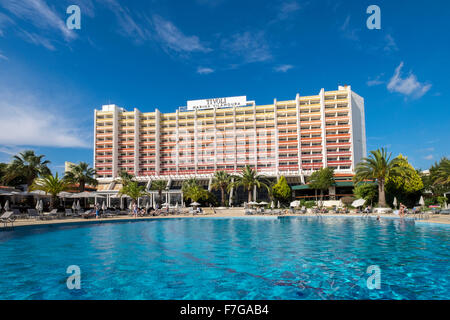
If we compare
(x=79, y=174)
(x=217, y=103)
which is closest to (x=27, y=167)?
(x=79, y=174)

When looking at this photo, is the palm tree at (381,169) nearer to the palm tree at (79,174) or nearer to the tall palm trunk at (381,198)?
the tall palm trunk at (381,198)

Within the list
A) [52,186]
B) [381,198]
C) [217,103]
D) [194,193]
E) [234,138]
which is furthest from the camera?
[217,103]

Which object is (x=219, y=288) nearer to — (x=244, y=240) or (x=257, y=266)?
(x=257, y=266)

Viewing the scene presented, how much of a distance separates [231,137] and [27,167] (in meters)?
47.6

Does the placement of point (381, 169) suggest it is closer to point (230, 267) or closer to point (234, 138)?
point (230, 267)

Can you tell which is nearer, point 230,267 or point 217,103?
point 230,267

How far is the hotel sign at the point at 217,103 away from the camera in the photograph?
8012 cm

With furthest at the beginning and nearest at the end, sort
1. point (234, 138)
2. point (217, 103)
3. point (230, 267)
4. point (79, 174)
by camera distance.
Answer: point (217, 103) < point (234, 138) < point (79, 174) < point (230, 267)

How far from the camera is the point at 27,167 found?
4172 centimetres

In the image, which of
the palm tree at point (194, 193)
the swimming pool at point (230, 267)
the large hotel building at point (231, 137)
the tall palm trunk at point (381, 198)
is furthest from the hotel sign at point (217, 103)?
the swimming pool at point (230, 267)

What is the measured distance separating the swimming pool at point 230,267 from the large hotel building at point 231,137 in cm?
5234

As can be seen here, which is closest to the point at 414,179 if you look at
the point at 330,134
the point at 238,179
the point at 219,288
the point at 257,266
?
the point at 238,179
